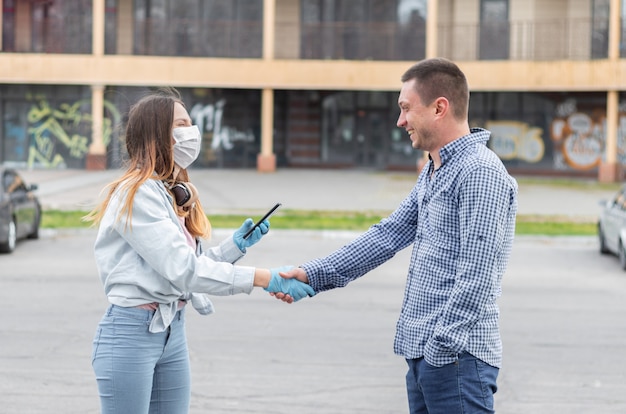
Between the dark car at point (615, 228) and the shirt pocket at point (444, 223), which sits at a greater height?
the shirt pocket at point (444, 223)

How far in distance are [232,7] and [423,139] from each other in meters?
36.1

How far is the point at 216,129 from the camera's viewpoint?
39531mm

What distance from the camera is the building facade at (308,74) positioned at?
36.6m

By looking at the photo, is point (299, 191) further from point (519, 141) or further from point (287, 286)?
point (287, 286)

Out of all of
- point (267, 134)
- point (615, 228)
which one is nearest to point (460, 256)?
point (615, 228)

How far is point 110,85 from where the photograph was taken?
1457 inches

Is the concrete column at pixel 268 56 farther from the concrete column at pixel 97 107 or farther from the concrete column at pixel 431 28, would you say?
the concrete column at pixel 97 107

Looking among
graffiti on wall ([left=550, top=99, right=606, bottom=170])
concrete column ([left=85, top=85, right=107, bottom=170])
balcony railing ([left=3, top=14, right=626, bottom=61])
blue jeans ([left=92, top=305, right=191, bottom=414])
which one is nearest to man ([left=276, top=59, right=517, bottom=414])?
blue jeans ([left=92, top=305, right=191, bottom=414])

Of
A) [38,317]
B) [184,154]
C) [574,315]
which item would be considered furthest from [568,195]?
[184,154]

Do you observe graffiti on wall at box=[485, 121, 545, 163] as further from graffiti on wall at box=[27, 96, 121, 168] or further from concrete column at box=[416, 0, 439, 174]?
graffiti on wall at box=[27, 96, 121, 168]

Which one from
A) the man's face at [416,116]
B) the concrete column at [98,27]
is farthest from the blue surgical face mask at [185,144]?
the concrete column at [98,27]

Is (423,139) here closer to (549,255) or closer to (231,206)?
(549,255)

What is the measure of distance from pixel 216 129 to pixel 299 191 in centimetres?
998

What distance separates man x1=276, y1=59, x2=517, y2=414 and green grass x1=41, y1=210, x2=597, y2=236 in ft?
54.5
